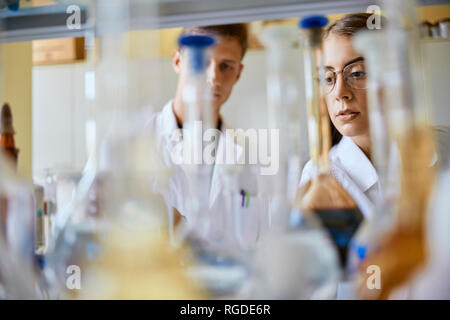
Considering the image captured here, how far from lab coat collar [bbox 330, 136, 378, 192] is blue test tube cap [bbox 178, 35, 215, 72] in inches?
11.1

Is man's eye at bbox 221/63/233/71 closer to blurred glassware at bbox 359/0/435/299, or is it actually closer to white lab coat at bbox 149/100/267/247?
white lab coat at bbox 149/100/267/247

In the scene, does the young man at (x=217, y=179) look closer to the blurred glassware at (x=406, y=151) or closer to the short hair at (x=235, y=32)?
the short hair at (x=235, y=32)

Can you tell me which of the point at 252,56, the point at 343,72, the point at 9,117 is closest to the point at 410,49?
the point at 343,72

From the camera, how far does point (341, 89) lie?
1.69ft

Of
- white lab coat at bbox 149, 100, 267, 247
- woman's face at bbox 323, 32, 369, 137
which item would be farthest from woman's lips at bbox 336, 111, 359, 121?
white lab coat at bbox 149, 100, 267, 247

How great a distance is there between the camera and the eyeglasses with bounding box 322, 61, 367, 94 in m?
0.49

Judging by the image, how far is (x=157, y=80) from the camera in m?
0.30

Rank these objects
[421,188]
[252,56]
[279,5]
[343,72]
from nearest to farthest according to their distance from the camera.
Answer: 1. [421,188]
2. [279,5]
3. [343,72]
4. [252,56]

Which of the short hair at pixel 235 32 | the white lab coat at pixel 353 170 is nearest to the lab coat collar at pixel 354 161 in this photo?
the white lab coat at pixel 353 170

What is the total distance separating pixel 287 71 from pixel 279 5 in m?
0.10

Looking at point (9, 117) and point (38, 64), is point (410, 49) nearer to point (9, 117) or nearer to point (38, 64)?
point (9, 117)

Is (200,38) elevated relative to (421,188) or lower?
elevated

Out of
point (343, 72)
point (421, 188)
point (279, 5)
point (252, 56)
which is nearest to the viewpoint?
point (421, 188)

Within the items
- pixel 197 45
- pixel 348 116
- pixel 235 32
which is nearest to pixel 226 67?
pixel 235 32
